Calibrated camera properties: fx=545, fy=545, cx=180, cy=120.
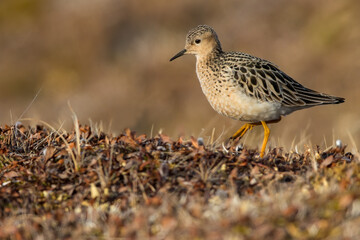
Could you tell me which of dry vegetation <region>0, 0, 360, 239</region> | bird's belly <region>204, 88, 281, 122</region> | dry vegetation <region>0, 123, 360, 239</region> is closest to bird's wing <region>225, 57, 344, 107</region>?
bird's belly <region>204, 88, 281, 122</region>

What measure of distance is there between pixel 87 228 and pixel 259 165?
2.40m

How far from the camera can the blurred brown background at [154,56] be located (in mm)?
18469

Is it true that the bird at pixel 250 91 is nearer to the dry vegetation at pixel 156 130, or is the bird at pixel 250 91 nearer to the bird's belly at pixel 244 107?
the bird's belly at pixel 244 107

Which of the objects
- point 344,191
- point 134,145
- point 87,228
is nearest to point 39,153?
point 134,145

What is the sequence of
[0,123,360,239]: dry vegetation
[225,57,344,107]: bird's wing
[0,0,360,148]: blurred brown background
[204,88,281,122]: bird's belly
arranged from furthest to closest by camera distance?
[0,0,360,148]: blurred brown background < [225,57,344,107]: bird's wing < [204,88,281,122]: bird's belly < [0,123,360,239]: dry vegetation

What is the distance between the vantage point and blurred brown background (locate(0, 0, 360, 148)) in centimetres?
1847

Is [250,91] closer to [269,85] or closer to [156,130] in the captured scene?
[269,85]

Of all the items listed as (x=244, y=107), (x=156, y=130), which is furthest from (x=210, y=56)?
(x=156, y=130)

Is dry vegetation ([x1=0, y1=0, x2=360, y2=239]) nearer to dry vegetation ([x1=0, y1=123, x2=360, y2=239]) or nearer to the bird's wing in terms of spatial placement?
dry vegetation ([x1=0, y1=123, x2=360, y2=239])

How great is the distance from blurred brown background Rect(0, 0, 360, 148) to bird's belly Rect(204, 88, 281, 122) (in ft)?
26.9

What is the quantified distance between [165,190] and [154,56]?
1605 cm

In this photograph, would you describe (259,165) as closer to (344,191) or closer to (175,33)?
(344,191)

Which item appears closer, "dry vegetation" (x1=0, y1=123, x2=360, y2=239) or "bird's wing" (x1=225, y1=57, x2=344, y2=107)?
"dry vegetation" (x1=0, y1=123, x2=360, y2=239)

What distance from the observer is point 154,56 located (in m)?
21.4
